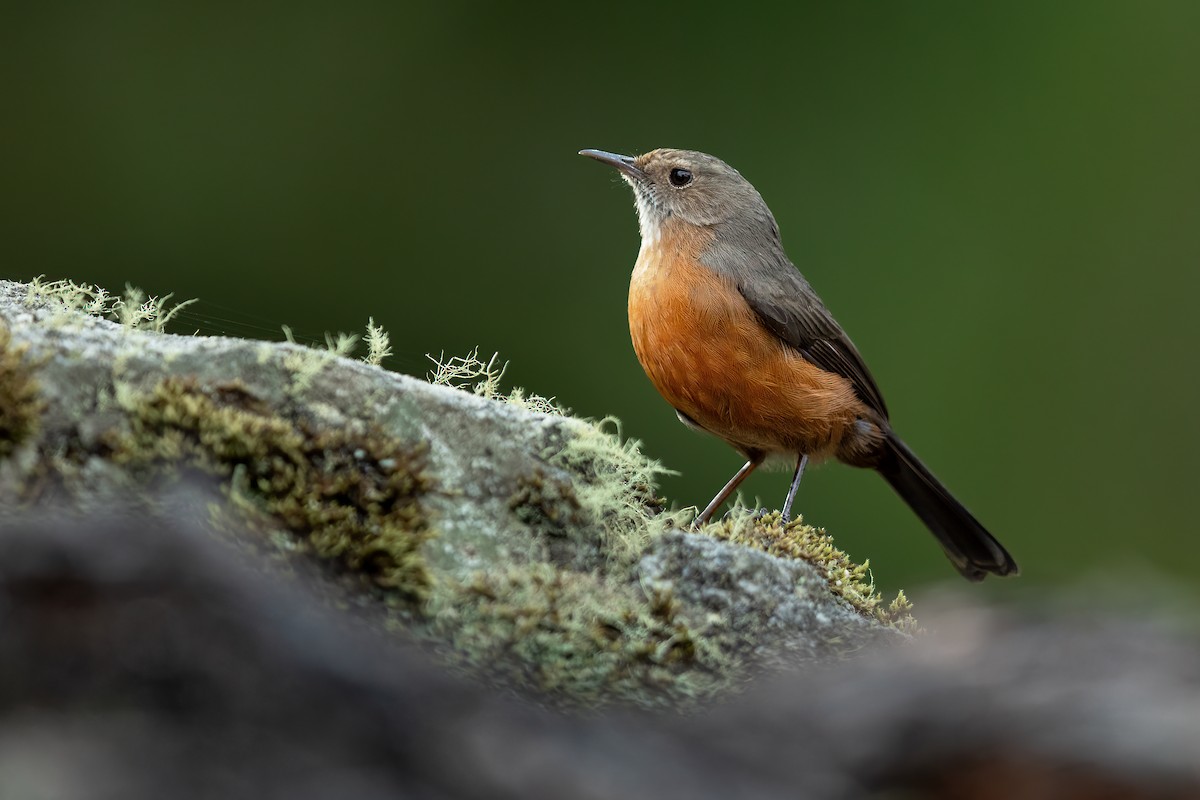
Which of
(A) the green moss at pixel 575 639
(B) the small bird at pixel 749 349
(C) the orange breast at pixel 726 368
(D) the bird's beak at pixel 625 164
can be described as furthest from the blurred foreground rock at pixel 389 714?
(D) the bird's beak at pixel 625 164

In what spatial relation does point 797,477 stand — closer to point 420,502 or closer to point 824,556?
point 824,556

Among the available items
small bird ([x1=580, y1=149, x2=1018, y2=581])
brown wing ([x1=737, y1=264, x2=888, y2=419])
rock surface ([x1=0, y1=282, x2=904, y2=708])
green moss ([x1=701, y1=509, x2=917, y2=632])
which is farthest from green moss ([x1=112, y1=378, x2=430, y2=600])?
brown wing ([x1=737, y1=264, x2=888, y2=419])

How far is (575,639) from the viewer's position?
1806 millimetres

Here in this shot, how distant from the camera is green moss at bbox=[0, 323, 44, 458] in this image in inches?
66.9

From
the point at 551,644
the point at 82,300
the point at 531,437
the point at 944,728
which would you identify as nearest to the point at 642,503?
the point at 531,437

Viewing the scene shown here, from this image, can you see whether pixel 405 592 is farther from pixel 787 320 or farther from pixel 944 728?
pixel 787 320

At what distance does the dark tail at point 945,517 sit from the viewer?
534 centimetres

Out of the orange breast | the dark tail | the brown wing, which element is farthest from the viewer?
the dark tail

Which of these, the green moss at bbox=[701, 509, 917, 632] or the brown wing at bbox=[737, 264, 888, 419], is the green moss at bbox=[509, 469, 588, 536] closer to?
the green moss at bbox=[701, 509, 917, 632]

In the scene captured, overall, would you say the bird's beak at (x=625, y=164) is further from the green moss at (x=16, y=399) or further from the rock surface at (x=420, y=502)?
the green moss at (x=16, y=399)

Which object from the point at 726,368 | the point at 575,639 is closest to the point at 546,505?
the point at 575,639

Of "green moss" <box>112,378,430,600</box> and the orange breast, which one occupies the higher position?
the orange breast

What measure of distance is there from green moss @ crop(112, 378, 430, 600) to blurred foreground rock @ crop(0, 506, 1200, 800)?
0.55 meters

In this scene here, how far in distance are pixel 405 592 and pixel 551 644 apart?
25cm
